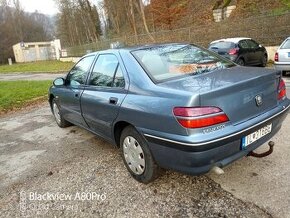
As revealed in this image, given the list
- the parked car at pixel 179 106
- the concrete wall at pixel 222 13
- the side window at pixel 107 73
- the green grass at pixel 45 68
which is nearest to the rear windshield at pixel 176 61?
the parked car at pixel 179 106

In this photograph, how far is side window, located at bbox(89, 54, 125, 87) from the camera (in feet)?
12.2

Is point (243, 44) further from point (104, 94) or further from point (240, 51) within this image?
point (104, 94)

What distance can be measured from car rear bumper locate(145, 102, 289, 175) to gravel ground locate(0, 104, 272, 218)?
0.41 m

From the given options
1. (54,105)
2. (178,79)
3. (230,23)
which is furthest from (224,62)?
(230,23)

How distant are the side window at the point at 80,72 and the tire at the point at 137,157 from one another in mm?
1436

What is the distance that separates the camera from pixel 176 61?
3.69 meters

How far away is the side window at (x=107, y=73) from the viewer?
147 inches

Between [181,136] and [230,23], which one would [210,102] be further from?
[230,23]

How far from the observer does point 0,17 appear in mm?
66875

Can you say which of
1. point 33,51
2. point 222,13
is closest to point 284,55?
point 222,13

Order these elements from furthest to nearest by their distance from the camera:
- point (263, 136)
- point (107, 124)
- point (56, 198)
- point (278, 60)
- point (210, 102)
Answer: point (278, 60) < point (107, 124) < point (56, 198) < point (263, 136) < point (210, 102)

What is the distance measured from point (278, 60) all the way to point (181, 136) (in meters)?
8.27

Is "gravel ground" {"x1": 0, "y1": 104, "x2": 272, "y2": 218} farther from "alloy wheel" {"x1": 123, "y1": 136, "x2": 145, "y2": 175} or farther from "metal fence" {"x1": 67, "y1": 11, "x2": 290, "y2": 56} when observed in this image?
"metal fence" {"x1": 67, "y1": 11, "x2": 290, "y2": 56}

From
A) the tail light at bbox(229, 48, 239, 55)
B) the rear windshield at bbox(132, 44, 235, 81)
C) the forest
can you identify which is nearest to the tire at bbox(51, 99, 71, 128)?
the rear windshield at bbox(132, 44, 235, 81)
